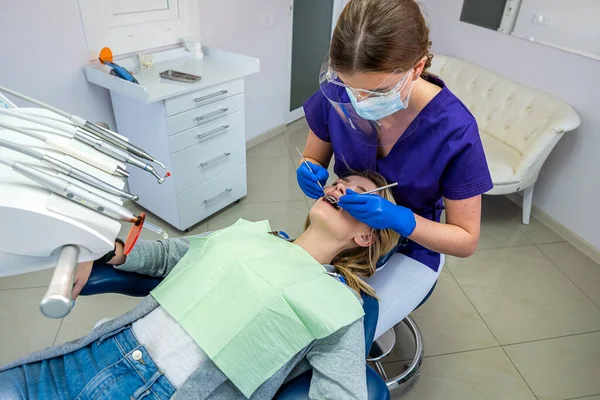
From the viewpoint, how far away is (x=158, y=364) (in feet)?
3.18

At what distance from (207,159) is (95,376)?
139cm

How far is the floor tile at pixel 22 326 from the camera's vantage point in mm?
1638

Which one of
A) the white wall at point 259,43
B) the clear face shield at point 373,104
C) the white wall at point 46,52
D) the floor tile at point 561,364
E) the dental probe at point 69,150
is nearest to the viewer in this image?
the dental probe at point 69,150

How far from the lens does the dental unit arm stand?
1.80 feet

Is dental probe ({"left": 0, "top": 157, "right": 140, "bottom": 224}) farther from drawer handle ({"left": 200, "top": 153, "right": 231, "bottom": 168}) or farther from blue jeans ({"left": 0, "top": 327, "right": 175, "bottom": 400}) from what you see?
drawer handle ({"left": 200, "top": 153, "right": 231, "bottom": 168})

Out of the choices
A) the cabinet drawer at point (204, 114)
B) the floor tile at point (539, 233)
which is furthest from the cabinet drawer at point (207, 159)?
the floor tile at point (539, 233)

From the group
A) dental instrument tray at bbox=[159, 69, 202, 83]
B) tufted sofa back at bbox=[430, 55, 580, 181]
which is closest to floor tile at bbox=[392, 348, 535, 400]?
tufted sofa back at bbox=[430, 55, 580, 181]

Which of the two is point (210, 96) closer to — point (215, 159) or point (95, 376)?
point (215, 159)

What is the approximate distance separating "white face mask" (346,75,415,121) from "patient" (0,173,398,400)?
44cm

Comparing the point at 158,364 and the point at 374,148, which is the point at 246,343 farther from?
the point at 374,148

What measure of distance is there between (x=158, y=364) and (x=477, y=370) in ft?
4.20

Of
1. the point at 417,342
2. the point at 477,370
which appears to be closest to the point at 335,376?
the point at 417,342

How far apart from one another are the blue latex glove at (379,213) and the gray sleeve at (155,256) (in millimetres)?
485

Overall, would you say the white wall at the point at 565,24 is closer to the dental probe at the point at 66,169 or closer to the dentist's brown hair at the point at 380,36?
the dentist's brown hair at the point at 380,36
